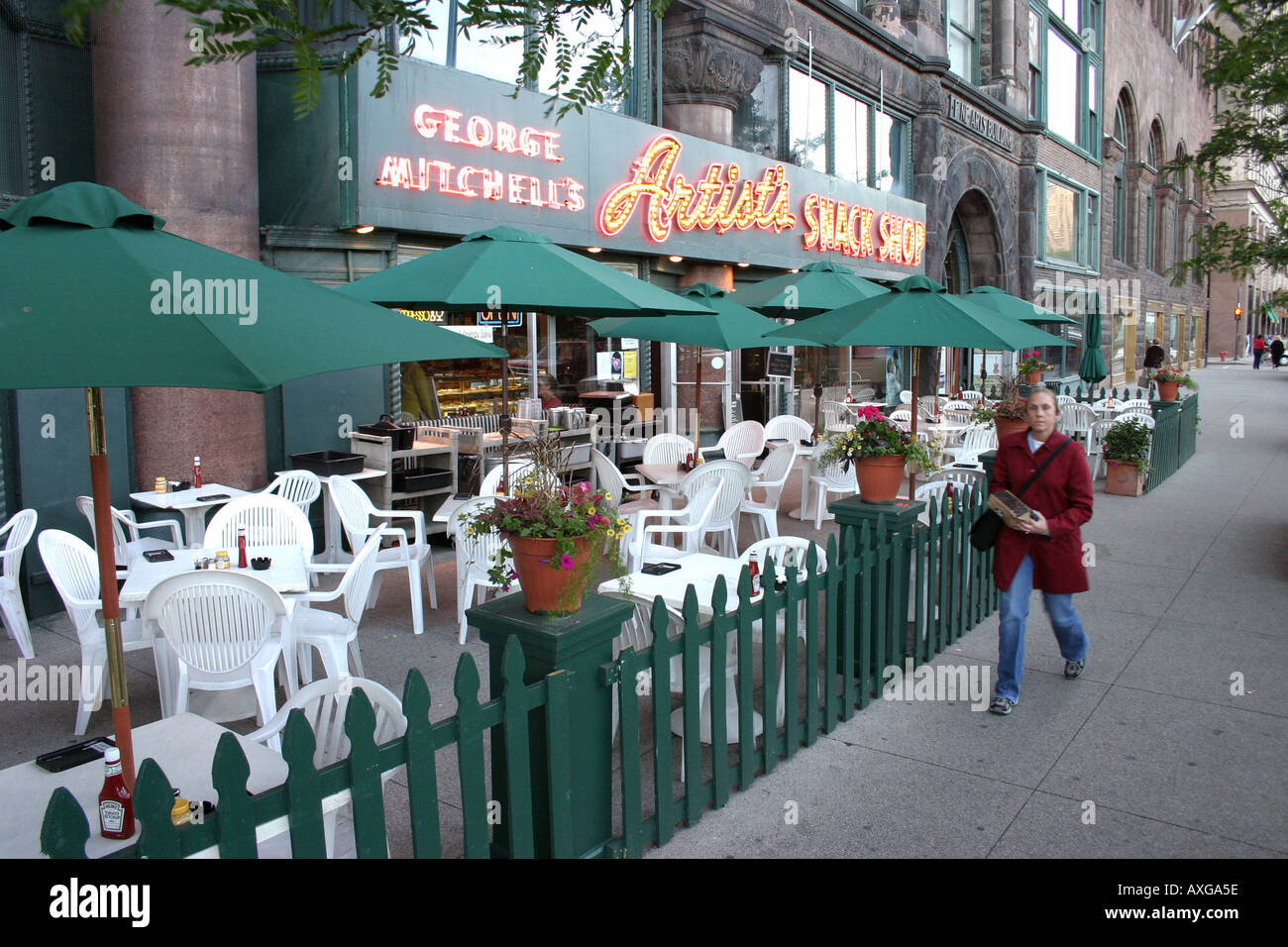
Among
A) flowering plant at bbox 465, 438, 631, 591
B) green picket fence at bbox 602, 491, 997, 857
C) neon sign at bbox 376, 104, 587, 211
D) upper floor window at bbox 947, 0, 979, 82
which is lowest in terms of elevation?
green picket fence at bbox 602, 491, 997, 857

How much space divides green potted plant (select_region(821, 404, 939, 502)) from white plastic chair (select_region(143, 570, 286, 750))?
3.58m

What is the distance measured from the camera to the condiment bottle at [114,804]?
107 inches

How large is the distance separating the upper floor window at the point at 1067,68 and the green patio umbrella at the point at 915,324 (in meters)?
21.8

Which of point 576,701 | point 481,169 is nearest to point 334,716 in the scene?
point 576,701

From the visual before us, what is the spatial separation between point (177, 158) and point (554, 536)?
632 centimetres

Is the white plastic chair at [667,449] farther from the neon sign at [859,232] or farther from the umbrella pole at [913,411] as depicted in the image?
the neon sign at [859,232]

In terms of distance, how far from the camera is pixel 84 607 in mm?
5117

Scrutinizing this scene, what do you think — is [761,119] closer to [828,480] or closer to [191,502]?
[828,480]

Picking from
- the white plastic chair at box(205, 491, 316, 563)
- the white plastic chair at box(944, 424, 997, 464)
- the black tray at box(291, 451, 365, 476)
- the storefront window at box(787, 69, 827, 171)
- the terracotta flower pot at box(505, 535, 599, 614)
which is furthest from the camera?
Answer: the storefront window at box(787, 69, 827, 171)

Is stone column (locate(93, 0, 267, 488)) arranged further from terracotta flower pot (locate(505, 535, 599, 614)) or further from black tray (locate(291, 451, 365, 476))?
terracotta flower pot (locate(505, 535, 599, 614))

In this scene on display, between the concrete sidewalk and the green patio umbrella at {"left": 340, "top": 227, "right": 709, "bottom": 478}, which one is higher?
the green patio umbrella at {"left": 340, "top": 227, "right": 709, "bottom": 478}

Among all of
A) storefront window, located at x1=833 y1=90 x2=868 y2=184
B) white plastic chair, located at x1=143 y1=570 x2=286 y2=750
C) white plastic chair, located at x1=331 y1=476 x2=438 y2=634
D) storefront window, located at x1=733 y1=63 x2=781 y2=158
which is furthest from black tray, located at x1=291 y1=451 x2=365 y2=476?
storefront window, located at x1=833 y1=90 x2=868 y2=184

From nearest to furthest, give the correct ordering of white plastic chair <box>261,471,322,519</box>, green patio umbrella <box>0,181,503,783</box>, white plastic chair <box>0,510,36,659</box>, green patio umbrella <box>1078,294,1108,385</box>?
green patio umbrella <box>0,181,503,783</box>
white plastic chair <box>0,510,36,659</box>
white plastic chair <box>261,471,322,519</box>
green patio umbrella <box>1078,294,1108,385</box>

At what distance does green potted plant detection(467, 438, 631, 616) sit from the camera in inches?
145
